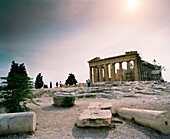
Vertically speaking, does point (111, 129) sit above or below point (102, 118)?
below

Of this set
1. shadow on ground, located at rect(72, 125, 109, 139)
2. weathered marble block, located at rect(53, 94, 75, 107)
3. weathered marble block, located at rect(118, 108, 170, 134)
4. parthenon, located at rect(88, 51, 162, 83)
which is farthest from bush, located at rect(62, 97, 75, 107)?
parthenon, located at rect(88, 51, 162, 83)

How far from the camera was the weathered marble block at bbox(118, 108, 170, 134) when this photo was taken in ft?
14.0

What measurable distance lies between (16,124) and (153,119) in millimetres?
4776

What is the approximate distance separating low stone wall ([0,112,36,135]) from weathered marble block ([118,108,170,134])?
3.89 meters

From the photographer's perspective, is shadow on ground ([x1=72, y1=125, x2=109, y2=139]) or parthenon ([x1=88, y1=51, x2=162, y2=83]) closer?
shadow on ground ([x1=72, y1=125, x2=109, y2=139])

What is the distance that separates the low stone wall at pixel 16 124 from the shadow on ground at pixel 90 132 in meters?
1.55

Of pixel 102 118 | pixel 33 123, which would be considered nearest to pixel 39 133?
pixel 33 123

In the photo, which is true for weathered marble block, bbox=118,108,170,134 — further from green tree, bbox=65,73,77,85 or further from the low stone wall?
green tree, bbox=65,73,77,85

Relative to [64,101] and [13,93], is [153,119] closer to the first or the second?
[64,101]

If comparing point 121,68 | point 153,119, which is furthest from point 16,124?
point 121,68

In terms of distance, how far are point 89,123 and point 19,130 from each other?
2.43 metres

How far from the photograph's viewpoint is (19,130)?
439 cm

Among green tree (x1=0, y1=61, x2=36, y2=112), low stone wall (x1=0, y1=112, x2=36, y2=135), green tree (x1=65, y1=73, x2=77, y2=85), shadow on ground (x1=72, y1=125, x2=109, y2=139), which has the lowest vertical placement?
shadow on ground (x1=72, y1=125, x2=109, y2=139)

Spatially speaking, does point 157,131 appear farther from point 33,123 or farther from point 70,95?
point 70,95
